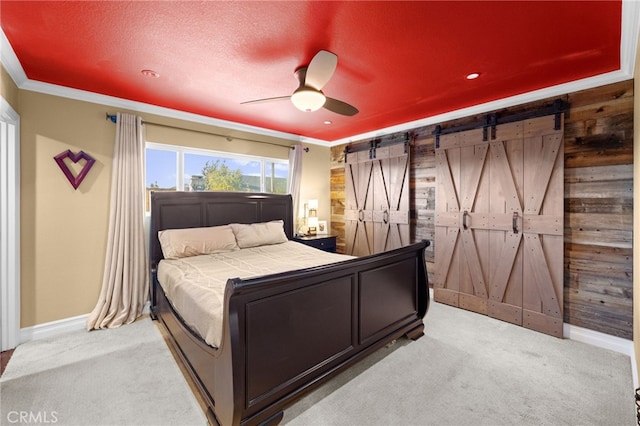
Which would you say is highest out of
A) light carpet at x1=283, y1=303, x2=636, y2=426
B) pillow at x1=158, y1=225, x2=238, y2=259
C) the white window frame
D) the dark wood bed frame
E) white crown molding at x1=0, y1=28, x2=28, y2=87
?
white crown molding at x1=0, y1=28, x2=28, y2=87

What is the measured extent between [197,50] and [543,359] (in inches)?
160

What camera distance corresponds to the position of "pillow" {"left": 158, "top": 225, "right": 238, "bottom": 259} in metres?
3.29

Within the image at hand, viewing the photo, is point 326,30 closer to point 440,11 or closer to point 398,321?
point 440,11

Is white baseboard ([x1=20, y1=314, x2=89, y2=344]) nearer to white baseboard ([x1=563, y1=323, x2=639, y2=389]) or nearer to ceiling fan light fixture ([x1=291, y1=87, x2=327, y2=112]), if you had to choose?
ceiling fan light fixture ([x1=291, y1=87, x2=327, y2=112])

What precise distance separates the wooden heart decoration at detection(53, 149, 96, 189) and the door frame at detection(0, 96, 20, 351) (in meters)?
0.32

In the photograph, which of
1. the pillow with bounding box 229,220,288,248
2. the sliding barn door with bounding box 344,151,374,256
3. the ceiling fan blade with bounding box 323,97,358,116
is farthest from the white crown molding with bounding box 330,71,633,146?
the pillow with bounding box 229,220,288,248

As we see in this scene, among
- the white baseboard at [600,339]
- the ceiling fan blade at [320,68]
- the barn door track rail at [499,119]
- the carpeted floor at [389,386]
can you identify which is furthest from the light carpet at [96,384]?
the barn door track rail at [499,119]

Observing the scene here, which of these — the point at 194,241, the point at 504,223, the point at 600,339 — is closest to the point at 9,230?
the point at 194,241

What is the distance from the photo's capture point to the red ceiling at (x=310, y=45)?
180 cm

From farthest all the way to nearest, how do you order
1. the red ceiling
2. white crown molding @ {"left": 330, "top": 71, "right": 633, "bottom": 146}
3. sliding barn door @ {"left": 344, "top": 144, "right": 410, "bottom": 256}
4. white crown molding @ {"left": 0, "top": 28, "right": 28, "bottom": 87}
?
sliding barn door @ {"left": 344, "top": 144, "right": 410, "bottom": 256}, white crown molding @ {"left": 330, "top": 71, "right": 633, "bottom": 146}, white crown molding @ {"left": 0, "top": 28, "right": 28, "bottom": 87}, the red ceiling

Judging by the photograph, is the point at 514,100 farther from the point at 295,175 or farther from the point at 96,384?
the point at 96,384

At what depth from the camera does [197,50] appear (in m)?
2.26

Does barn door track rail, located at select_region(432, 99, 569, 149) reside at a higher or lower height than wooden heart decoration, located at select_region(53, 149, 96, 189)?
higher

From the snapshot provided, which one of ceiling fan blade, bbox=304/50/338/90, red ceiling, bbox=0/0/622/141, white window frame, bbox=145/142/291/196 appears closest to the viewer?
red ceiling, bbox=0/0/622/141
